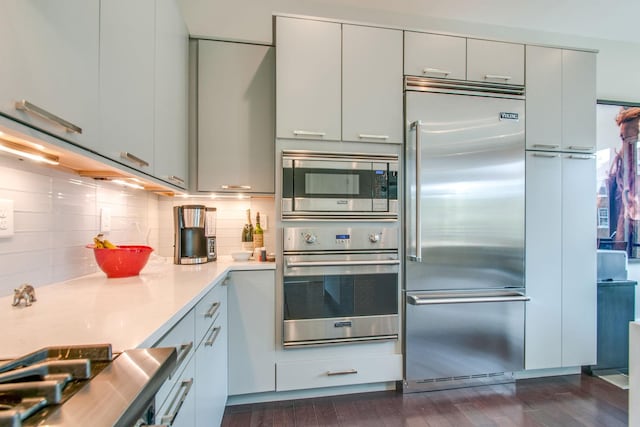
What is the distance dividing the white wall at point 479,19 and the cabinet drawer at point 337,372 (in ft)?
7.43

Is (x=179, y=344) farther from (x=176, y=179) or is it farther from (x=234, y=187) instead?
(x=234, y=187)

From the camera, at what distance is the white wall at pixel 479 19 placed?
2.21m

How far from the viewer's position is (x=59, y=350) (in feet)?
1.76

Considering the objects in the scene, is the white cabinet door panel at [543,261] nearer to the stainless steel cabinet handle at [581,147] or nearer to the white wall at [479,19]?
the stainless steel cabinet handle at [581,147]

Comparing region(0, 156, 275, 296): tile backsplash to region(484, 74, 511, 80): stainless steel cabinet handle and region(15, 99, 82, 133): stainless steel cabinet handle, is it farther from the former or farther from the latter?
region(484, 74, 511, 80): stainless steel cabinet handle

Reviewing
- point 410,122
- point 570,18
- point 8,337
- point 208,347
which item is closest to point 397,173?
point 410,122

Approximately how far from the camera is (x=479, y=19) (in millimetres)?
2484

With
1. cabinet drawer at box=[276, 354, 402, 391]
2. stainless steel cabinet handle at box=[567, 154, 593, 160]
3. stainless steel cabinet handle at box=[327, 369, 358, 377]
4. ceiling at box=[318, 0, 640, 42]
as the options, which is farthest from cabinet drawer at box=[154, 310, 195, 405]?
stainless steel cabinet handle at box=[567, 154, 593, 160]

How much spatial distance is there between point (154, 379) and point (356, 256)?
147cm

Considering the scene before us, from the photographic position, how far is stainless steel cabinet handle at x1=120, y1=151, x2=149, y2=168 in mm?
1040

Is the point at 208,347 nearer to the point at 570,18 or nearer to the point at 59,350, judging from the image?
the point at 59,350

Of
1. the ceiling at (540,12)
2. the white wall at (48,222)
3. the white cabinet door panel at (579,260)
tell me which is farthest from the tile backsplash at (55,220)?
the white cabinet door panel at (579,260)

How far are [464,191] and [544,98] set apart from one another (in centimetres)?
95

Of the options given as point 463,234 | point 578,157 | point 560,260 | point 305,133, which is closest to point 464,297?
point 463,234
